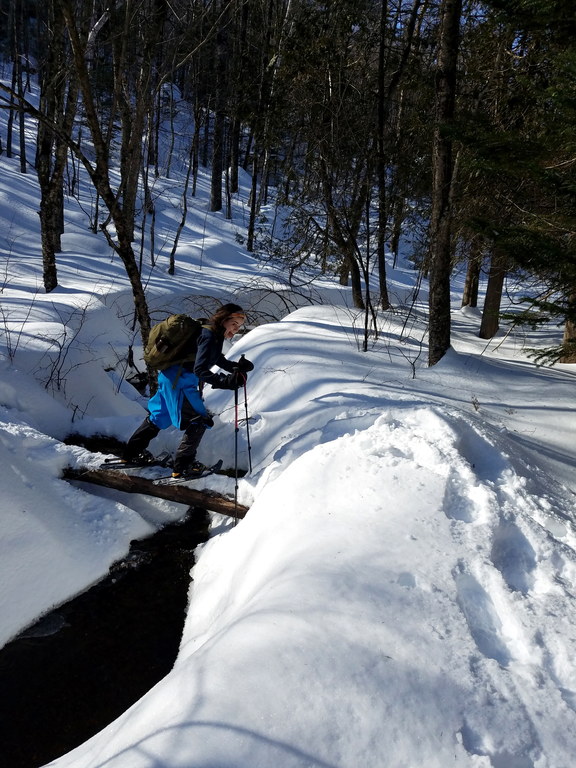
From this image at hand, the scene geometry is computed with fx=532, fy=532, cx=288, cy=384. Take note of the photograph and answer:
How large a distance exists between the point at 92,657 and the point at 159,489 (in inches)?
63.2

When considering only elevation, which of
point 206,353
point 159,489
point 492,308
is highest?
point 492,308

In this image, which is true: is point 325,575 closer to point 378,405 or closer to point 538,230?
point 378,405

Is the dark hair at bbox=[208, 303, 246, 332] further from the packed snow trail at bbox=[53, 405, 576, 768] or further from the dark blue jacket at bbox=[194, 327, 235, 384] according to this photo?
the packed snow trail at bbox=[53, 405, 576, 768]

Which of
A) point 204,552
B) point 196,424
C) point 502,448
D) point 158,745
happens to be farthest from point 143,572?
point 502,448

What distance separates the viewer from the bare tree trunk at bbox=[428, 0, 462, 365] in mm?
6477

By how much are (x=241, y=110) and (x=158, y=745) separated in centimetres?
2274

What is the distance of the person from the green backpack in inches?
3.8

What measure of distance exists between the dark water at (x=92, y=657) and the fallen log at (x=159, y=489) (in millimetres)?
488

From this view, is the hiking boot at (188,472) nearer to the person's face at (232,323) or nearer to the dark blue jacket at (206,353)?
the dark blue jacket at (206,353)

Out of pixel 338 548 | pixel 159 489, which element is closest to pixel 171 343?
pixel 159 489

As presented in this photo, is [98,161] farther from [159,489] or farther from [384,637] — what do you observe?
[384,637]

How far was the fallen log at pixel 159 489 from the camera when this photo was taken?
4.93m

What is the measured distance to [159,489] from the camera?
516 cm

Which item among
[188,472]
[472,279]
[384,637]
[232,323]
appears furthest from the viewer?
[472,279]
